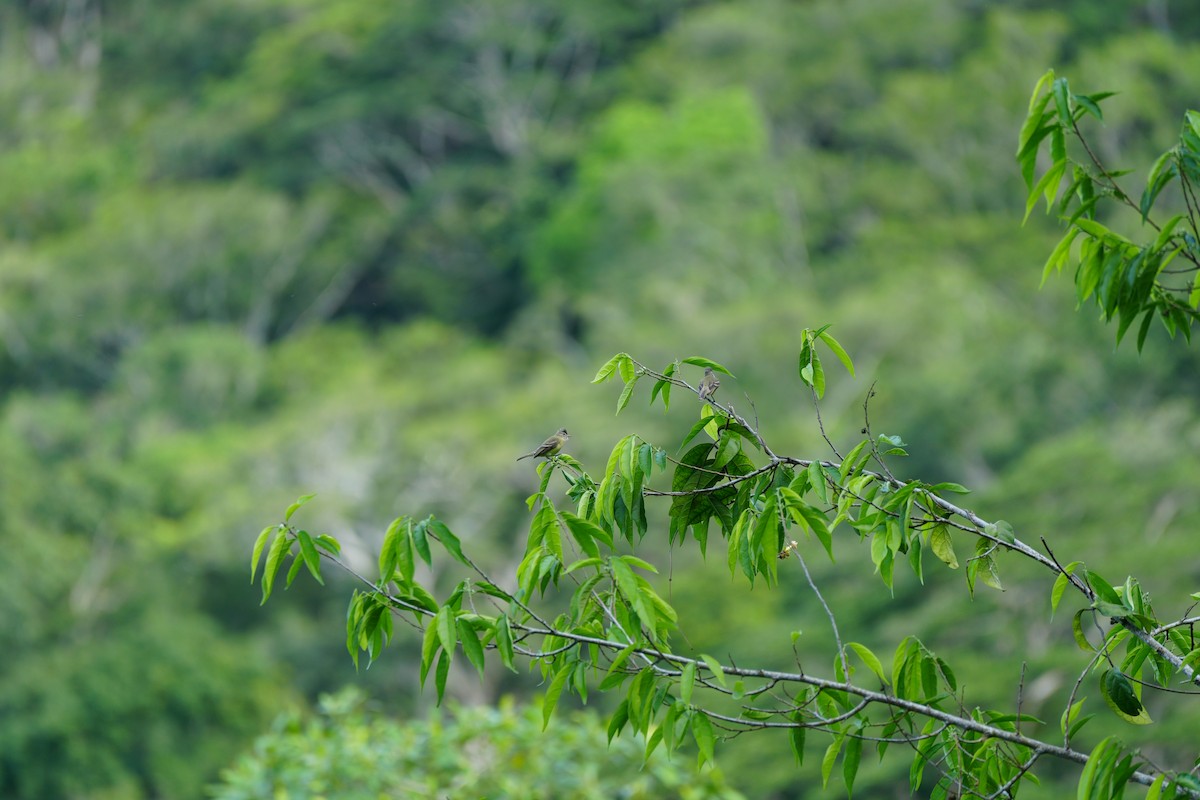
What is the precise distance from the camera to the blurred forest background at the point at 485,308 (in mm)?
16922

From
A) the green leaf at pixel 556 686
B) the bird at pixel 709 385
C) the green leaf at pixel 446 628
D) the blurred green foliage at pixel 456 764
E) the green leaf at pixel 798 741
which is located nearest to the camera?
the green leaf at pixel 446 628

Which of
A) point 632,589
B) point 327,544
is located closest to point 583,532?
point 632,589

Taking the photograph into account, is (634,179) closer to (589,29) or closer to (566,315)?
(566,315)

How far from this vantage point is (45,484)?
20328 mm

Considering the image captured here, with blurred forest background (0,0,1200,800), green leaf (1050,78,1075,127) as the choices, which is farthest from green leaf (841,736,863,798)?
blurred forest background (0,0,1200,800)

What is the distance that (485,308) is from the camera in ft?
106

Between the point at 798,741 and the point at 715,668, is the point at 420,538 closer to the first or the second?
the point at 715,668

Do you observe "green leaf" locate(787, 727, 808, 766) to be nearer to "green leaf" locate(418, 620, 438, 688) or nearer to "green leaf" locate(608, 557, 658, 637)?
"green leaf" locate(608, 557, 658, 637)

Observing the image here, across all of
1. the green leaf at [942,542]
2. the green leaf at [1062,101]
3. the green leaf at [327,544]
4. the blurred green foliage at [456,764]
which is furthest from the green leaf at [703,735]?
the blurred green foliage at [456,764]

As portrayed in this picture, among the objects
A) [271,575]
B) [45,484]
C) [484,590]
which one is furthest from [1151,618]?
[45,484]

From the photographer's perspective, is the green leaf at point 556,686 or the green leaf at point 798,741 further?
the green leaf at point 798,741

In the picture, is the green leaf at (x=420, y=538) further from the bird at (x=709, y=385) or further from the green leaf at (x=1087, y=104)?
the green leaf at (x=1087, y=104)

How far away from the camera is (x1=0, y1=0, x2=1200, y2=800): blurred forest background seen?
16.9m

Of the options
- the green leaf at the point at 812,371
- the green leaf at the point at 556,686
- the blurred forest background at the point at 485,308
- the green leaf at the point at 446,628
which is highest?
the green leaf at the point at 812,371
